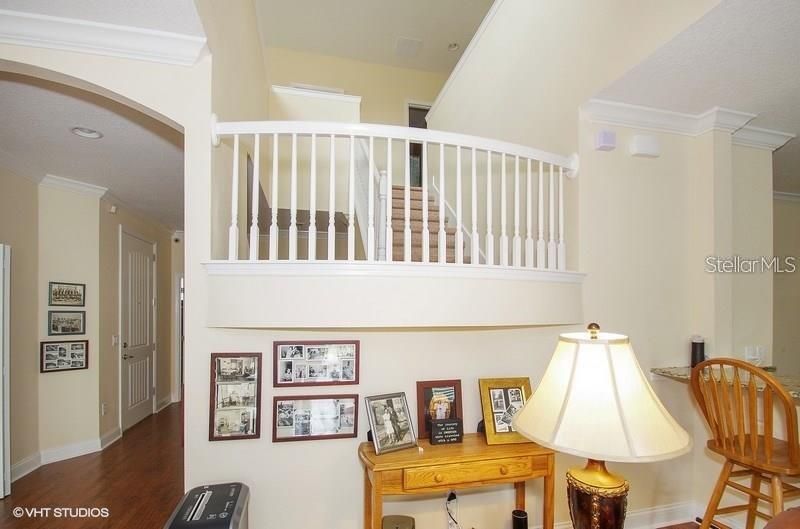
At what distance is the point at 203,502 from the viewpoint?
6.46 ft

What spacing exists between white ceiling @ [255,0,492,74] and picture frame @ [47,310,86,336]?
3.85 metres

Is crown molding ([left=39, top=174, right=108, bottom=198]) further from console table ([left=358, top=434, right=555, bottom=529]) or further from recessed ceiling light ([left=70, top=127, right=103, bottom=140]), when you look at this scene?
console table ([left=358, top=434, right=555, bottom=529])

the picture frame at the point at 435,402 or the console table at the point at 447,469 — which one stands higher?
the picture frame at the point at 435,402

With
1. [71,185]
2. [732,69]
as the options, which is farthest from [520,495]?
[71,185]

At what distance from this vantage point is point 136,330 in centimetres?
532

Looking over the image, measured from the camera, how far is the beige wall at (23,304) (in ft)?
11.7

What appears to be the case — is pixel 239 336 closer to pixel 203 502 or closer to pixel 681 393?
pixel 203 502

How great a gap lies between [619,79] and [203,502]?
10.7ft

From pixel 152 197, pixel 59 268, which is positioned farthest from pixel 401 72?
pixel 59 268

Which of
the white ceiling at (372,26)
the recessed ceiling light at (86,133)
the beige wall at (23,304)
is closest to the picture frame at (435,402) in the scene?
the recessed ceiling light at (86,133)

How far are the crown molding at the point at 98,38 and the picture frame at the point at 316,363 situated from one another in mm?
1603

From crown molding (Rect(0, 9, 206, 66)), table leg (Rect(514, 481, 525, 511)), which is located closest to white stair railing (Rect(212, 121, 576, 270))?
crown molding (Rect(0, 9, 206, 66))

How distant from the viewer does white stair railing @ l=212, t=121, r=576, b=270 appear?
2.12m

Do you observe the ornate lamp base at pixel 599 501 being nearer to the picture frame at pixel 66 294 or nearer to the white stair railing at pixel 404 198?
the white stair railing at pixel 404 198
